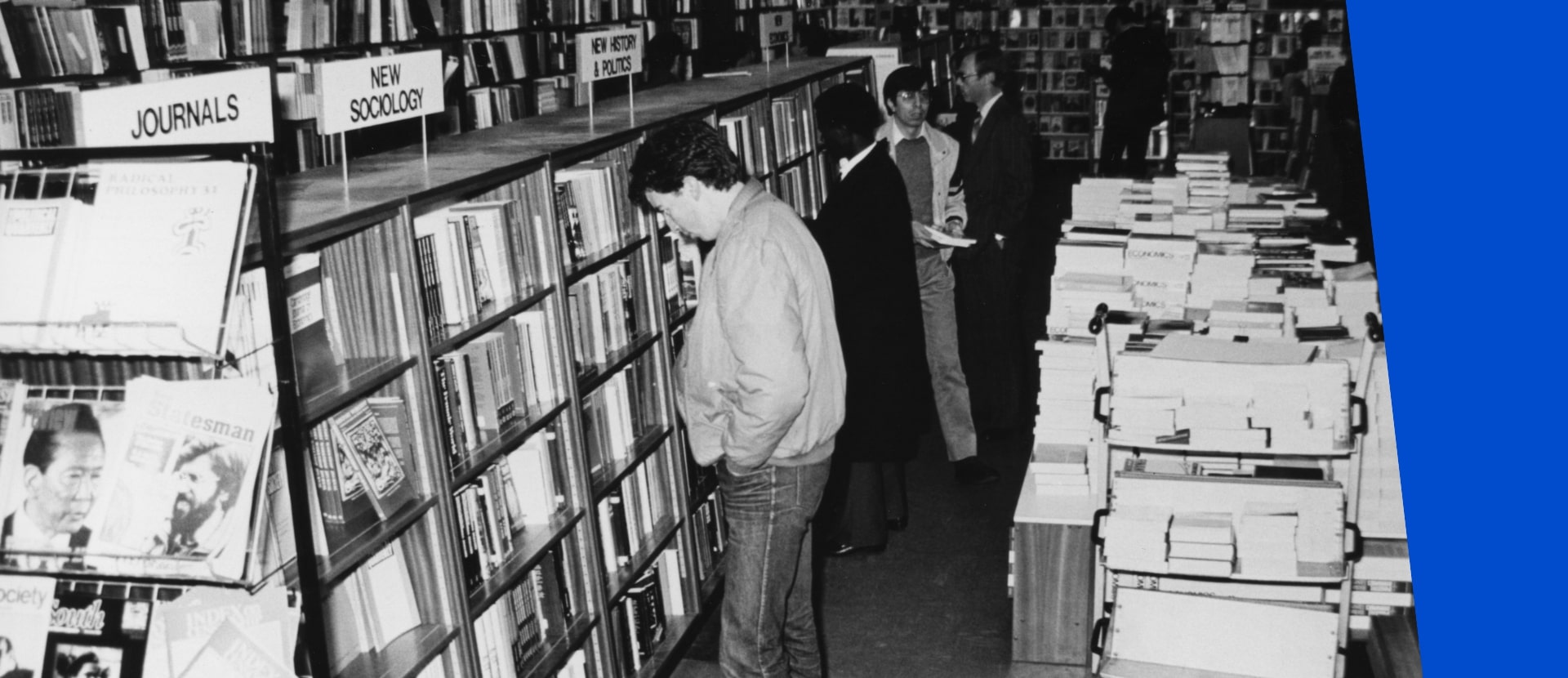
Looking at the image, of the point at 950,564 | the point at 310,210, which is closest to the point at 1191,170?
the point at 950,564

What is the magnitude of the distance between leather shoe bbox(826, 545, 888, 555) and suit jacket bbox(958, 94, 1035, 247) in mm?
1441

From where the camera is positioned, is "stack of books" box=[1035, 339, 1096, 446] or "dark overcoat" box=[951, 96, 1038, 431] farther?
"dark overcoat" box=[951, 96, 1038, 431]

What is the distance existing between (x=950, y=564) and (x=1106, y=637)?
1.06 meters

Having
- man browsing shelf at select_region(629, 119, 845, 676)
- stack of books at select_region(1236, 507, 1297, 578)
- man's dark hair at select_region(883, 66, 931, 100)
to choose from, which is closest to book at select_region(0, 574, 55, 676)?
man browsing shelf at select_region(629, 119, 845, 676)

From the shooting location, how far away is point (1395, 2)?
136 cm

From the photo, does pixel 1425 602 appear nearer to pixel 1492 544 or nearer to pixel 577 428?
pixel 1492 544

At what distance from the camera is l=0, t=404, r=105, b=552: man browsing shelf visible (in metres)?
1.83

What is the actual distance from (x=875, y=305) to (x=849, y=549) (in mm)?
917

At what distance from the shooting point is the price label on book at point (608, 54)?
3.94m

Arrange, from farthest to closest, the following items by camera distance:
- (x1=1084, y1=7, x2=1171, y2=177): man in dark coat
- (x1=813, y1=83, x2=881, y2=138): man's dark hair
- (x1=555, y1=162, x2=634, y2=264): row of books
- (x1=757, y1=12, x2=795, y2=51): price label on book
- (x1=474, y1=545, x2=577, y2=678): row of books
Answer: (x1=1084, y1=7, x2=1171, y2=177): man in dark coat → (x1=757, y1=12, x2=795, y2=51): price label on book → (x1=813, y1=83, x2=881, y2=138): man's dark hair → (x1=555, y1=162, x2=634, y2=264): row of books → (x1=474, y1=545, x2=577, y2=678): row of books

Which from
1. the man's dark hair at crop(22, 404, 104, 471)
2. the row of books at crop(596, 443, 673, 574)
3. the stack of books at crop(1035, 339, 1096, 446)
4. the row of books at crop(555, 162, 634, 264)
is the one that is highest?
the row of books at crop(555, 162, 634, 264)

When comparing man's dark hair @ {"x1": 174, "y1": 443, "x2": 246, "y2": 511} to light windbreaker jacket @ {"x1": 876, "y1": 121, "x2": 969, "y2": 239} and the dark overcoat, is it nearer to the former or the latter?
the dark overcoat

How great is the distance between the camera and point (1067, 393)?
422 centimetres

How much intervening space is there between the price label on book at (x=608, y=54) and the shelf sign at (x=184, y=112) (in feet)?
5.55
